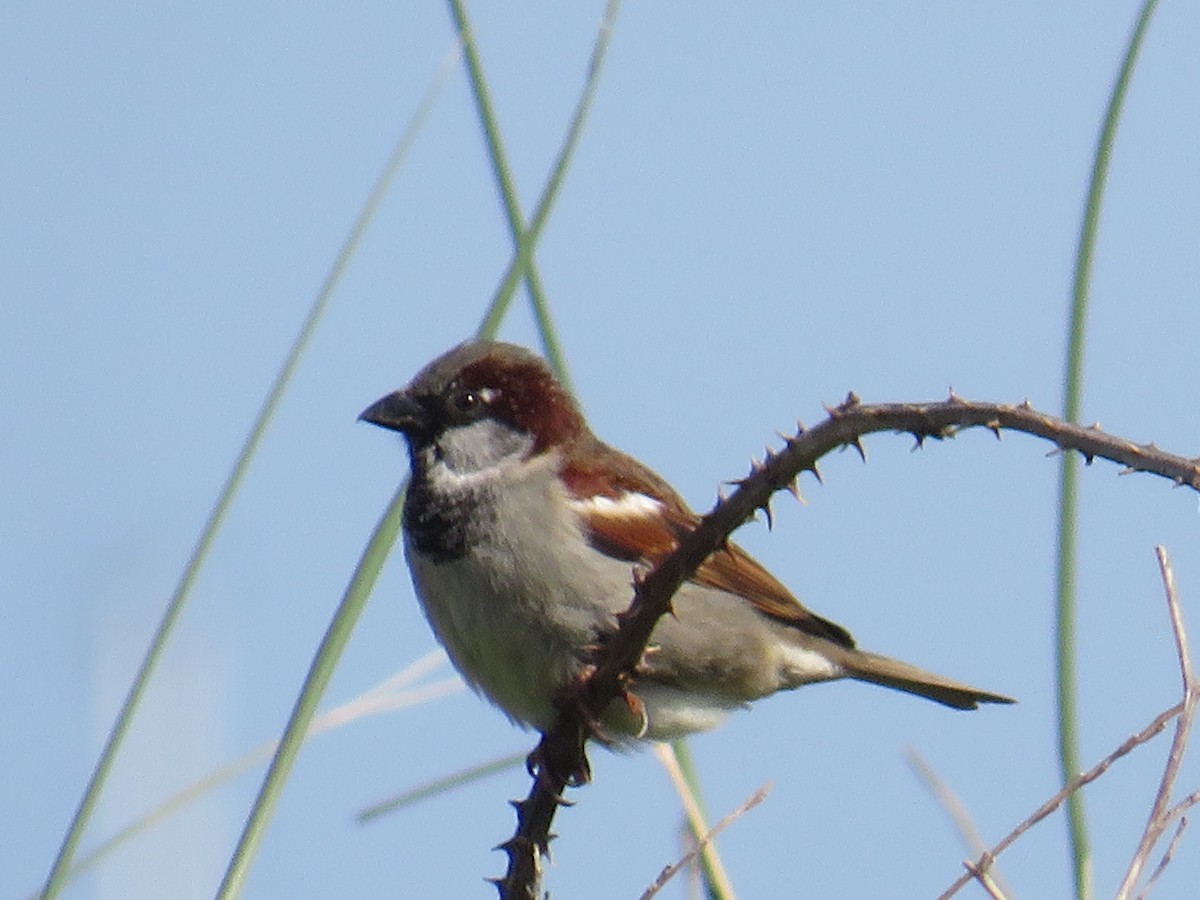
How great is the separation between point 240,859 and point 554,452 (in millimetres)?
1817

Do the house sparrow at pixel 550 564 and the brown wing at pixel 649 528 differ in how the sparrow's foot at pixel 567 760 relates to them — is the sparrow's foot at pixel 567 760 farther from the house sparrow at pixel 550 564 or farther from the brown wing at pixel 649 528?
the brown wing at pixel 649 528

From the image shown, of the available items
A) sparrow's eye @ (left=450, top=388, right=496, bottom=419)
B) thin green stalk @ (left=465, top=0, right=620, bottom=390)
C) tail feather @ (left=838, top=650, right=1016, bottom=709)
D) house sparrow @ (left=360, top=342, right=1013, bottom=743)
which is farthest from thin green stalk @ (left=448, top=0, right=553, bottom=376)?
tail feather @ (left=838, top=650, right=1016, bottom=709)

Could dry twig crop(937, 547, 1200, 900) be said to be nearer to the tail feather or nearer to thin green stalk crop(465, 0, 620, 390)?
thin green stalk crop(465, 0, 620, 390)

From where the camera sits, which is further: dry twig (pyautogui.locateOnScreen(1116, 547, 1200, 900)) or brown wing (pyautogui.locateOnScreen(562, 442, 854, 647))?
brown wing (pyautogui.locateOnScreen(562, 442, 854, 647))

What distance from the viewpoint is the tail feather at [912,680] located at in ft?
12.6

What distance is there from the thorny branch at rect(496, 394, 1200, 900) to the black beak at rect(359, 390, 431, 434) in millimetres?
977

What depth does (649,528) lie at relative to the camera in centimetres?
343

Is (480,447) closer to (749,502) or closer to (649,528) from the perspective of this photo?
(649,528)

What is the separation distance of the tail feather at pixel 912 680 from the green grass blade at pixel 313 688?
1.98 m

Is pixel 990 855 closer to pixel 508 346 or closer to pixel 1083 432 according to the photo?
pixel 1083 432

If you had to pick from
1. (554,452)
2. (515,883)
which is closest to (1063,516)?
(515,883)

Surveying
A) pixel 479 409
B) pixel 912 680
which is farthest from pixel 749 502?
pixel 912 680

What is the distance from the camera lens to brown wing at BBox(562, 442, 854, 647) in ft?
11.0

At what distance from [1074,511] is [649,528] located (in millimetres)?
1391
